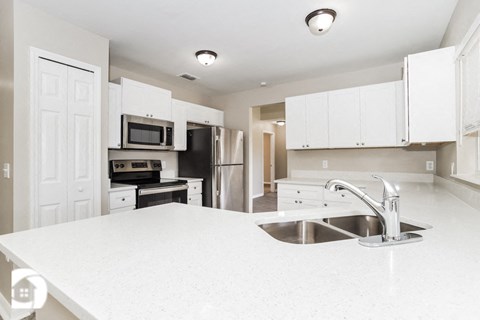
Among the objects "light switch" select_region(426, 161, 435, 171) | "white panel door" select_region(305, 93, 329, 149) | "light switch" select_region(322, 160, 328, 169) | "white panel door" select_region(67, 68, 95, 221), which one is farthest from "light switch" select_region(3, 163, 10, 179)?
"light switch" select_region(426, 161, 435, 171)

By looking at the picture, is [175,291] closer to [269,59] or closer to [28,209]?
[28,209]

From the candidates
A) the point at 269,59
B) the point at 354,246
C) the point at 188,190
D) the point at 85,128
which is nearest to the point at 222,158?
the point at 188,190

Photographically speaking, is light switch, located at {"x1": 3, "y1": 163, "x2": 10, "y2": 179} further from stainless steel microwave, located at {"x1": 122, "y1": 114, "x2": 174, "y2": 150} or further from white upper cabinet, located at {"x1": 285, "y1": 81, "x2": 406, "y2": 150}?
white upper cabinet, located at {"x1": 285, "y1": 81, "x2": 406, "y2": 150}

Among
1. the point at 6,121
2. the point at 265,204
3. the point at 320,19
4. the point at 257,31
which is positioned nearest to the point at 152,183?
the point at 6,121

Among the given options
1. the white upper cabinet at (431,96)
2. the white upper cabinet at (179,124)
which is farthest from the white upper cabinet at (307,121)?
the white upper cabinet at (179,124)

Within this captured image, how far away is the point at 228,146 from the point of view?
3.94 metres

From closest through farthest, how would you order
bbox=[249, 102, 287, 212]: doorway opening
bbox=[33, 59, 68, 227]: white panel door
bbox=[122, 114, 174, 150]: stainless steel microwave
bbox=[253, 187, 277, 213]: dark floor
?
bbox=[33, 59, 68, 227]: white panel door < bbox=[122, 114, 174, 150]: stainless steel microwave < bbox=[253, 187, 277, 213]: dark floor < bbox=[249, 102, 287, 212]: doorway opening

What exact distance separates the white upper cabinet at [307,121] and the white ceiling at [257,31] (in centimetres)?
42

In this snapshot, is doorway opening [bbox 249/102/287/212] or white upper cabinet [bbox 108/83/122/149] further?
doorway opening [bbox 249/102/287/212]

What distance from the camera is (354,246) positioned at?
812mm

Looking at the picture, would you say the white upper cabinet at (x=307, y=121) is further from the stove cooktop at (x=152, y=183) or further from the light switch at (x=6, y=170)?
the light switch at (x=6, y=170)

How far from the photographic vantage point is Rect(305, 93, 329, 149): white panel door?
334 centimetres

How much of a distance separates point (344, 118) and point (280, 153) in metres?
5.32

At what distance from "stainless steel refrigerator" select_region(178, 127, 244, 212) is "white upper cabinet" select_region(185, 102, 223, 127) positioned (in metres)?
0.27
